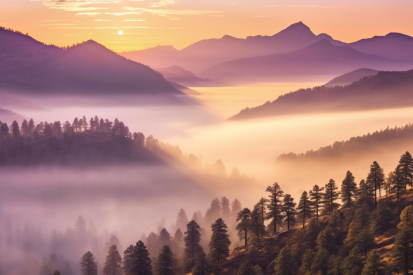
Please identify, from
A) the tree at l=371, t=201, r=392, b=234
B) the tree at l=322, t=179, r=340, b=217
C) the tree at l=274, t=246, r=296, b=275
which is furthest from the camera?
the tree at l=322, t=179, r=340, b=217

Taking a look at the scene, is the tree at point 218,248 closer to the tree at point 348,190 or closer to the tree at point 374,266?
the tree at point 348,190

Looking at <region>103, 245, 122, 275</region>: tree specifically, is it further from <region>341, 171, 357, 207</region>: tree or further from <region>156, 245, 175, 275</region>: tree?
<region>341, 171, 357, 207</region>: tree

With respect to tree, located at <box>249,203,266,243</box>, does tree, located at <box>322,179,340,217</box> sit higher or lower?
higher

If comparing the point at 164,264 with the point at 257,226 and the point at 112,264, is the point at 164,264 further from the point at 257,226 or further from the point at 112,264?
the point at 257,226

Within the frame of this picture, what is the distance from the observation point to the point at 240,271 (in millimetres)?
72000

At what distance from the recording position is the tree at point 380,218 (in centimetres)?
7688

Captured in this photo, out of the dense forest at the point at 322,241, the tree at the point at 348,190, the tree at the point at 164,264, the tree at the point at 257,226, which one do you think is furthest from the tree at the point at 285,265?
the tree at the point at 348,190

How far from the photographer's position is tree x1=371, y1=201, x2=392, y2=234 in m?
76.9

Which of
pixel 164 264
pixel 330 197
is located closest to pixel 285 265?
pixel 330 197

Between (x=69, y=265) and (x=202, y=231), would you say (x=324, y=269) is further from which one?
(x=69, y=265)

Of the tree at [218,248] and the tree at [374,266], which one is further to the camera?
the tree at [218,248]

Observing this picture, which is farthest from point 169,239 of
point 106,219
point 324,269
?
point 106,219

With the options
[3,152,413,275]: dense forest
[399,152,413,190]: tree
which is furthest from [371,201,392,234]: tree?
[399,152,413,190]: tree

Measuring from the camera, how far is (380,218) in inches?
3041
